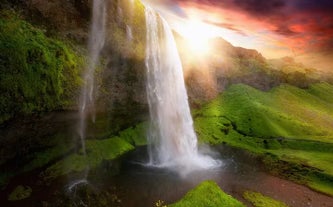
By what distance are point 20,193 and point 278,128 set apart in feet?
120

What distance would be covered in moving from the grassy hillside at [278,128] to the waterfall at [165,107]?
5399 millimetres

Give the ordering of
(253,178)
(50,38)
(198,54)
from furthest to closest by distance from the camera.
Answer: (198,54) < (253,178) < (50,38)

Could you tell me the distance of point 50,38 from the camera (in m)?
26.8

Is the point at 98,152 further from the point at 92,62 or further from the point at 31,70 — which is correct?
the point at 31,70

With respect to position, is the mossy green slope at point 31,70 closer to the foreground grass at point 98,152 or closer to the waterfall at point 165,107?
the foreground grass at point 98,152

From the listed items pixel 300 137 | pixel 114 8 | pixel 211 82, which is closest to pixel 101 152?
pixel 114 8

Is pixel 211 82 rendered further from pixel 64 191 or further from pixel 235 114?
pixel 64 191

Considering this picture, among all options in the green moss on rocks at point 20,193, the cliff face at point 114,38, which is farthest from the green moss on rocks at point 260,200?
the green moss on rocks at point 20,193

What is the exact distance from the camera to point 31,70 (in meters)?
23.9

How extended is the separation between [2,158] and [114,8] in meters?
18.4

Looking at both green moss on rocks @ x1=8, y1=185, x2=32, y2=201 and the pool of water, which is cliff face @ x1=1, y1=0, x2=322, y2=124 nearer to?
the pool of water

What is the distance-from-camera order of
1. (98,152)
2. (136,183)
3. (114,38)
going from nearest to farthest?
1. (136,183)
2. (98,152)
3. (114,38)

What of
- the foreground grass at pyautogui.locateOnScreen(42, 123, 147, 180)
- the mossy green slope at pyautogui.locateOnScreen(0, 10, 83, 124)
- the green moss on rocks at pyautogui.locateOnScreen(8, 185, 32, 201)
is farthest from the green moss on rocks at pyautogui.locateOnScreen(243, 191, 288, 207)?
the mossy green slope at pyautogui.locateOnScreen(0, 10, 83, 124)

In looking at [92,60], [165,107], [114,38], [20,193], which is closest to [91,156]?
[20,193]
